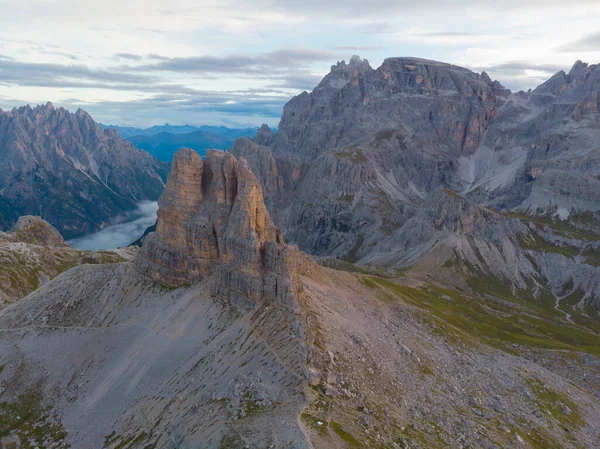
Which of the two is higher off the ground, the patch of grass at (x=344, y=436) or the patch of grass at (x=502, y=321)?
the patch of grass at (x=344, y=436)

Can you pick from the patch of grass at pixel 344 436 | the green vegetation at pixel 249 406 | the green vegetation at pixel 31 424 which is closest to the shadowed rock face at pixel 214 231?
the green vegetation at pixel 249 406

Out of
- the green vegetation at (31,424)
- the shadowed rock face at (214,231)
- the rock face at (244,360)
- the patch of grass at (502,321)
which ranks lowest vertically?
the patch of grass at (502,321)

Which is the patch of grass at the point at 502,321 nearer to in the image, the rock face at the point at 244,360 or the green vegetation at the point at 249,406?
the rock face at the point at 244,360

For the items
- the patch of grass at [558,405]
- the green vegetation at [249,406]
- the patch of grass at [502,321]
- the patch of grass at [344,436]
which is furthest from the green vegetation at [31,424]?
the patch of grass at [502,321]

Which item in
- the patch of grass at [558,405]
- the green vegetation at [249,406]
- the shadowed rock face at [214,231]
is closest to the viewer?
the green vegetation at [249,406]

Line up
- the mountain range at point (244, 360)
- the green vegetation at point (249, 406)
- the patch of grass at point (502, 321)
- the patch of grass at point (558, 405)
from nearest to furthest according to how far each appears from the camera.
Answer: the green vegetation at point (249, 406) → the mountain range at point (244, 360) → the patch of grass at point (558, 405) → the patch of grass at point (502, 321)

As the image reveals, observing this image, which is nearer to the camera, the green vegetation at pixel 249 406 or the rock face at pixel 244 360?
the green vegetation at pixel 249 406

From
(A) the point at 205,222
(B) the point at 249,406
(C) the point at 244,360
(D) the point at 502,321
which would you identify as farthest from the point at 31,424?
(D) the point at 502,321

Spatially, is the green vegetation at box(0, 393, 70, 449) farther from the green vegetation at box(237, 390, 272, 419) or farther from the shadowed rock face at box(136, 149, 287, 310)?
the green vegetation at box(237, 390, 272, 419)

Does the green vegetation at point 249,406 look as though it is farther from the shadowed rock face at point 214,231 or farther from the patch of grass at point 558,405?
the patch of grass at point 558,405
